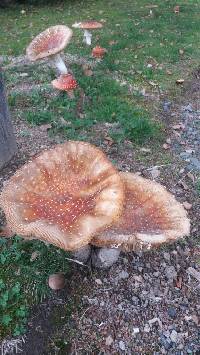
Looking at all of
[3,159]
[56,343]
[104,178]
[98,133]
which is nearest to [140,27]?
[98,133]

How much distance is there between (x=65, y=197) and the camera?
3.15m

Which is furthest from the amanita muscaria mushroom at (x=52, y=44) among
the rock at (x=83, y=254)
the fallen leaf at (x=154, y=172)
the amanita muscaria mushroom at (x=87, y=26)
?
the rock at (x=83, y=254)

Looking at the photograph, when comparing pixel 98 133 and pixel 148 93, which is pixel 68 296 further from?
pixel 148 93

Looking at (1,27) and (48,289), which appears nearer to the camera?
(48,289)

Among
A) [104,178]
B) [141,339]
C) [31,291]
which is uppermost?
[104,178]

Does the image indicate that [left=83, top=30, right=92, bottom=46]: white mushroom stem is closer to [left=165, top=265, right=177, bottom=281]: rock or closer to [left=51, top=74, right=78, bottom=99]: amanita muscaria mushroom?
[left=51, top=74, right=78, bottom=99]: amanita muscaria mushroom

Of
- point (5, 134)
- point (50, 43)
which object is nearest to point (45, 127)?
point (5, 134)

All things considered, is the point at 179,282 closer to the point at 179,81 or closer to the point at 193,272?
the point at 193,272

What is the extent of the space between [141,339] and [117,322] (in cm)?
24

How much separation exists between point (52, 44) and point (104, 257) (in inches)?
146

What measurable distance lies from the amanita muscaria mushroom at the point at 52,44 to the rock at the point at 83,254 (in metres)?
3.27

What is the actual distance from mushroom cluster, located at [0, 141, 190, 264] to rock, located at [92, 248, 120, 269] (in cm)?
64

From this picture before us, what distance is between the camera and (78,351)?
3.35 meters

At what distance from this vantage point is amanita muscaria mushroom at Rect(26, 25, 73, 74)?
19.4 ft
